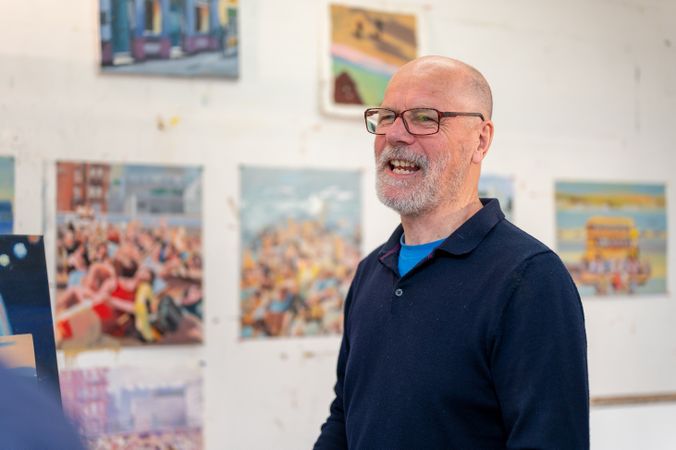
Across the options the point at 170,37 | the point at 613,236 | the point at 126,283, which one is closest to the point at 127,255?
the point at 126,283

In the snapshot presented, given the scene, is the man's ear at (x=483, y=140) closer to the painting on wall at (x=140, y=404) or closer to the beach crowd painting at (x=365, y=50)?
the beach crowd painting at (x=365, y=50)

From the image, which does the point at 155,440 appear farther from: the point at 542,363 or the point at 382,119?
the point at 542,363

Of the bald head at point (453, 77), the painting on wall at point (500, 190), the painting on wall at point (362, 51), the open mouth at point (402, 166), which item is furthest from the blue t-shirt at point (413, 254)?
the painting on wall at point (500, 190)

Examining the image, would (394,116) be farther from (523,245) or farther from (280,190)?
(280,190)

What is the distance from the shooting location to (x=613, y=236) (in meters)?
2.51

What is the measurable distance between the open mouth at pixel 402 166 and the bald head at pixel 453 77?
0.48 feet

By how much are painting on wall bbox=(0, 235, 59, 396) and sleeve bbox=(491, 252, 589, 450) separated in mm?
675

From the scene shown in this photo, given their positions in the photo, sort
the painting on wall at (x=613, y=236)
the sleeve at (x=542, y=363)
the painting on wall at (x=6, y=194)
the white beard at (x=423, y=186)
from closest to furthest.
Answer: the sleeve at (x=542, y=363)
the white beard at (x=423, y=186)
the painting on wall at (x=6, y=194)
the painting on wall at (x=613, y=236)

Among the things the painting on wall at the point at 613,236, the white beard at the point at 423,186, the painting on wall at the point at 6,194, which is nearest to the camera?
the white beard at the point at 423,186

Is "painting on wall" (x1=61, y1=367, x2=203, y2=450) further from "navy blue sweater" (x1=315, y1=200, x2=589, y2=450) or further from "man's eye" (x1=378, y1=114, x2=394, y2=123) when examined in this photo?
"man's eye" (x1=378, y1=114, x2=394, y2=123)

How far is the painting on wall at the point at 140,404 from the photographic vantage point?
1889 mm

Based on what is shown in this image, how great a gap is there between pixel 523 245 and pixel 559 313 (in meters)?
0.14

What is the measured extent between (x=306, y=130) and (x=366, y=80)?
0.77 ft

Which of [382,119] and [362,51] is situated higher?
[362,51]
